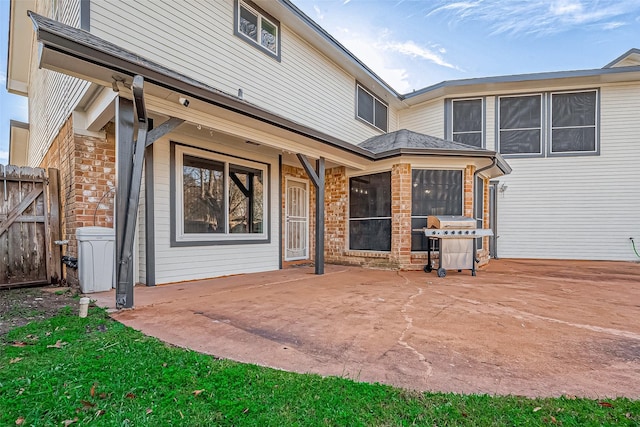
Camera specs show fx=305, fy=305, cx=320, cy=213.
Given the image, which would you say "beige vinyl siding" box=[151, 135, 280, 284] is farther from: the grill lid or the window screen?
the grill lid

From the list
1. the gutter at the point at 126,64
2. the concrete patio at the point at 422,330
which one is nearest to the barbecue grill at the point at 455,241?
the concrete patio at the point at 422,330

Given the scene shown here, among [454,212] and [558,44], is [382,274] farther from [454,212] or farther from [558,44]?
[558,44]

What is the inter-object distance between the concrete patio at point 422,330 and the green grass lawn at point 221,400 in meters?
0.19

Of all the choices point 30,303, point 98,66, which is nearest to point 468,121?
point 98,66

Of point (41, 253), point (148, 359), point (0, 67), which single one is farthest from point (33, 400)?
point (0, 67)

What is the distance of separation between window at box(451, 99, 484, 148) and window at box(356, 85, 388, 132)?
94.0 inches

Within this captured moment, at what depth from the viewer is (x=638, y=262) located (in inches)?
358

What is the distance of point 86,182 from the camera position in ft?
A: 15.0

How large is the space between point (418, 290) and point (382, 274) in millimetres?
1731

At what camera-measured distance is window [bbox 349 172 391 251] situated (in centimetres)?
740

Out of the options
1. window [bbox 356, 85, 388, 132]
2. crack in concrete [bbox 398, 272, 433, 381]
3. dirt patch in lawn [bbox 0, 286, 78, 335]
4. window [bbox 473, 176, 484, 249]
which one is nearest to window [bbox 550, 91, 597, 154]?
window [bbox 473, 176, 484, 249]

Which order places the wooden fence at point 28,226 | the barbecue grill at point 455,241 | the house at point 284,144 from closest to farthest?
the house at point 284,144 < the wooden fence at point 28,226 < the barbecue grill at point 455,241

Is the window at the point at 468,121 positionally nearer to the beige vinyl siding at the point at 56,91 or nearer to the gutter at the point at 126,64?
the gutter at the point at 126,64

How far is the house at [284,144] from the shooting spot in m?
4.14
